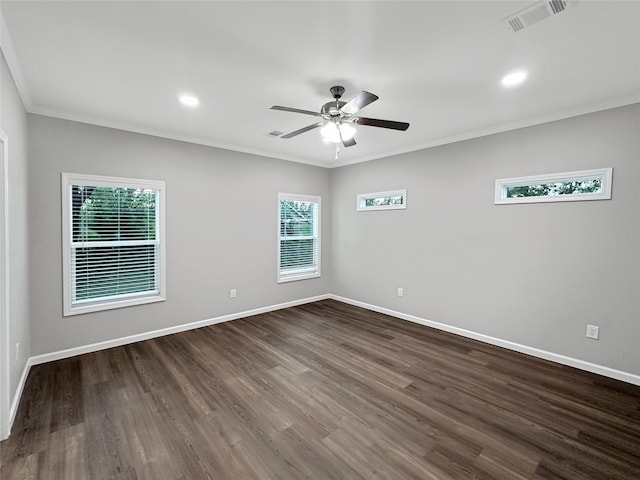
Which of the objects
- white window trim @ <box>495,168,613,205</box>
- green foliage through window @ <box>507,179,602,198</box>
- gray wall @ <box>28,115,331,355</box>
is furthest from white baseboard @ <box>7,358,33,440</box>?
green foliage through window @ <box>507,179,602,198</box>

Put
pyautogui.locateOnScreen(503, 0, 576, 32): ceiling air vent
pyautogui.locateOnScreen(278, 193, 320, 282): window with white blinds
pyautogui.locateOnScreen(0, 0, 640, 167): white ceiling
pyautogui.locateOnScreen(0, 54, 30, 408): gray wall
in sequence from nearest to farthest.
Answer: pyautogui.locateOnScreen(503, 0, 576, 32): ceiling air vent → pyautogui.locateOnScreen(0, 0, 640, 167): white ceiling → pyautogui.locateOnScreen(0, 54, 30, 408): gray wall → pyautogui.locateOnScreen(278, 193, 320, 282): window with white blinds

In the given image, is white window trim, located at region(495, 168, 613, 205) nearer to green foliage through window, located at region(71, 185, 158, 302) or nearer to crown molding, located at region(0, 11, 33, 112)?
green foliage through window, located at region(71, 185, 158, 302)

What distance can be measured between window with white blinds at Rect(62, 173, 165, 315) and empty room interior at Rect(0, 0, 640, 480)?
0.09 feet

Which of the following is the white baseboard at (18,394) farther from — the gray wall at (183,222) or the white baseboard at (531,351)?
the white baseboard at (531,351)

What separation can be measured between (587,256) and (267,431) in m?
3.59

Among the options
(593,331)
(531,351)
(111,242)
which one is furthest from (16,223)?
(593,331)

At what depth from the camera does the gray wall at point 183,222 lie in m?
3.17

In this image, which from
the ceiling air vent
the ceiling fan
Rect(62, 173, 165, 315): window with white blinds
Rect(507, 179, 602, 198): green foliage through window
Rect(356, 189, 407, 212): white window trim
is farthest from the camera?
Rect(356, 189, 407, 212): white window trim

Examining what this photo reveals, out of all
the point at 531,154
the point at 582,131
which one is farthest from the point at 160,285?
the point at 582,131

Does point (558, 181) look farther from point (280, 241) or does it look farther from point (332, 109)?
point (280, 241)

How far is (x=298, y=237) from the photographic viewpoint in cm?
561

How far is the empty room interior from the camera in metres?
1.89

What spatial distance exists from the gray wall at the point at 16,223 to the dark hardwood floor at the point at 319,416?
425 millimetres

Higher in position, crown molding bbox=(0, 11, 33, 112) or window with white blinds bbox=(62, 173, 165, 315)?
crown molding bbox=(0, 11, 33, 112)
